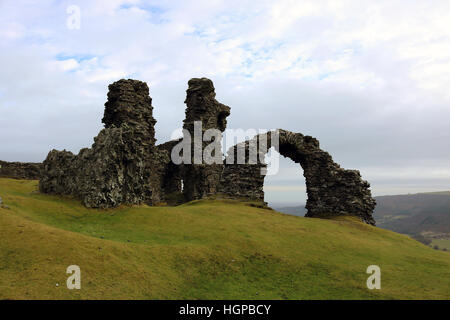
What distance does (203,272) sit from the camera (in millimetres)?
11992

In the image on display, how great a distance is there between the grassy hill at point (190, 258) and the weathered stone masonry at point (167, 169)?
1.92m

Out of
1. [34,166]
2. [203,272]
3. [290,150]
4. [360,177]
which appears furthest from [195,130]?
[203,272]

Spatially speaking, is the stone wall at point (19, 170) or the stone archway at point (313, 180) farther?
the stone wall at point (19, 170)

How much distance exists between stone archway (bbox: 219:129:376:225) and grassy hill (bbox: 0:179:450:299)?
8.70 meters

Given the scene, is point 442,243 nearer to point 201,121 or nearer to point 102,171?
point 201,121

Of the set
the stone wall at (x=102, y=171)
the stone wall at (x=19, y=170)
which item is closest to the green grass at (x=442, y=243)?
the stone wall at (x=102, y=171)

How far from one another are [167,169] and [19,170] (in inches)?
880

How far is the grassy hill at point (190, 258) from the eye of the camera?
31.6 feet

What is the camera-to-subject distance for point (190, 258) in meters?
12.6

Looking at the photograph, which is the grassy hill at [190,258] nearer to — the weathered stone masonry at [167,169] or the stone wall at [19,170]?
the weathered stone masonry at [167,169]

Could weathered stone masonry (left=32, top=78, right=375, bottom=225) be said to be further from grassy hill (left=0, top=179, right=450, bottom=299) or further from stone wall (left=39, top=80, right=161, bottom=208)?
grassy hill (left=0, top=179, right=450, bottom=299)

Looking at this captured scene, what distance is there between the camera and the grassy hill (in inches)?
379

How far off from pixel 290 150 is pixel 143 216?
20.3 m
